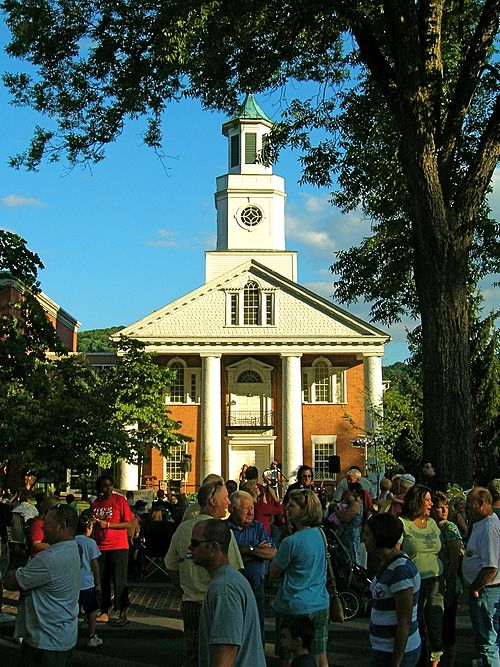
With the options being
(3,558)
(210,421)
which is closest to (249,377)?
(210,421)

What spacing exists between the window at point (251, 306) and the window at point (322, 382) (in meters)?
3.54

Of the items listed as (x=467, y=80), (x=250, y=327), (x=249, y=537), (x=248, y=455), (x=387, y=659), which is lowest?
(x=387, y=659)

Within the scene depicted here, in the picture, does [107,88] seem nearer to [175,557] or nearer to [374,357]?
[175,557]

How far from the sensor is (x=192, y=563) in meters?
6.67

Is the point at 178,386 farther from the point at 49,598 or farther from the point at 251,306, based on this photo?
the point at 49,598

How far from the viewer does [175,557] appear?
677 cm

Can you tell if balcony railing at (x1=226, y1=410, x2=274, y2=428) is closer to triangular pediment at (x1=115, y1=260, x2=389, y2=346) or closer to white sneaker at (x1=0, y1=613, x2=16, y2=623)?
triangular pediment at (x1=115, y1=260, x2=389, y2=346)

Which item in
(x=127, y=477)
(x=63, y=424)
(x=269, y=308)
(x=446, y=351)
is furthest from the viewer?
(x=269, y=308)

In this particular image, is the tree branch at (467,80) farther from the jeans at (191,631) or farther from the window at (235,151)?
the window at (235,151)

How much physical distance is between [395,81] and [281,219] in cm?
4054

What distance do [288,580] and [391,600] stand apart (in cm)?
142

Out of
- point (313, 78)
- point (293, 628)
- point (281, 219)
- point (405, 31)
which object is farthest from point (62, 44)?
point (281, 219)

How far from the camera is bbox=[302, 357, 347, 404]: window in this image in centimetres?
4588

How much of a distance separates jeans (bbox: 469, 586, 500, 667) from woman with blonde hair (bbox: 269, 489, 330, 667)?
150cm
